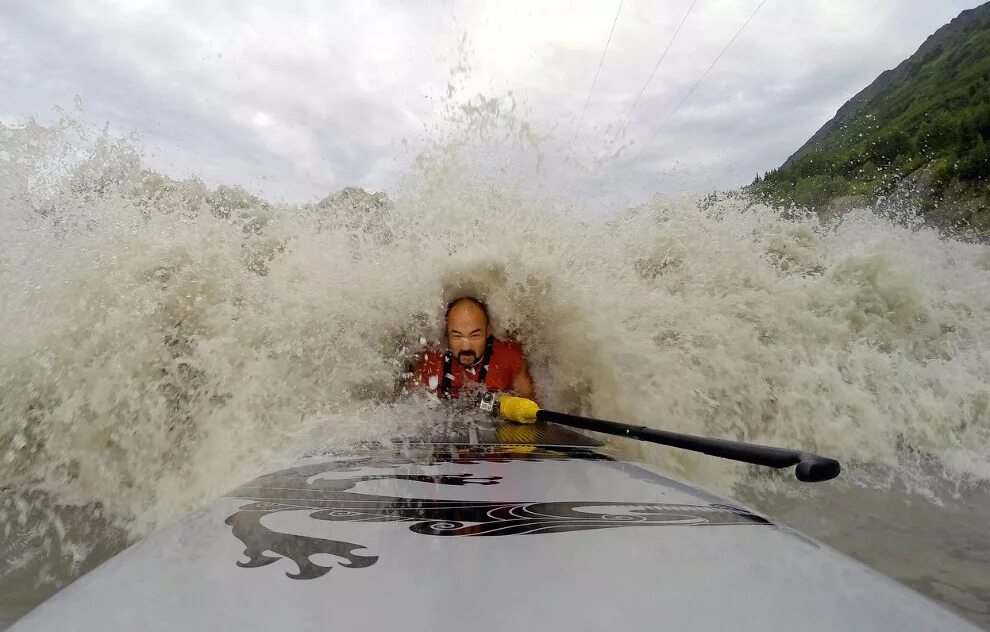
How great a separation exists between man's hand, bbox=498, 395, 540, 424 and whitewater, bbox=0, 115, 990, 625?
52cm

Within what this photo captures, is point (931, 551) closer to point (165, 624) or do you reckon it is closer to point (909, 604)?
point (909, 604)

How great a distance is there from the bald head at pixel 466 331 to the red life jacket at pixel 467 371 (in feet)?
0.18

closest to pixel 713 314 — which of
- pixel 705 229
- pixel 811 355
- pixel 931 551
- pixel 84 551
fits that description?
pixel 811 355

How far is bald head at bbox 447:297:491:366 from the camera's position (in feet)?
14.2

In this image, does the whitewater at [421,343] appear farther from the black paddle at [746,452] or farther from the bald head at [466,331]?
the black paddle at [746,452]

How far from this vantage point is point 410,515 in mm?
1703

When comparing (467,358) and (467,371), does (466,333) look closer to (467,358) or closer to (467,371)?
(467,358)

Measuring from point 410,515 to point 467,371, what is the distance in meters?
2.58

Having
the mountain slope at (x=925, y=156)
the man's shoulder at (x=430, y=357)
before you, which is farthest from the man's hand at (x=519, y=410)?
the mountain slope at (x=925, y=156)

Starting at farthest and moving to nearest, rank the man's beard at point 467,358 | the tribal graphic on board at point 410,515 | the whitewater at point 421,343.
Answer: the man's beard at point 467,358
the whitewater at point 421,343
the tribal graphic on board at point 410,515

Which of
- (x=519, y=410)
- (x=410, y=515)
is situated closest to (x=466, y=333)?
(x=519, y=410)

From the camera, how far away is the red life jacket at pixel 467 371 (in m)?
4.22

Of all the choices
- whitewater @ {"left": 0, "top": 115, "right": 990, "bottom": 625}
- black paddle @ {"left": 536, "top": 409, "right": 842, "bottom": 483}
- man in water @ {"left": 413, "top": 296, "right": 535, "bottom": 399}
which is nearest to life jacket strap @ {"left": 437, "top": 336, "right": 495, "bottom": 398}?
man in water @ {"left": 413, "top": 296, "right": 535, "bottom": 399}

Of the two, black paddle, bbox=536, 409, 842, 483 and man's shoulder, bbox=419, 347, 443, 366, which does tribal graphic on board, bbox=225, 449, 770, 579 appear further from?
man's shoulder, bbox=419, 347, 443, 366
